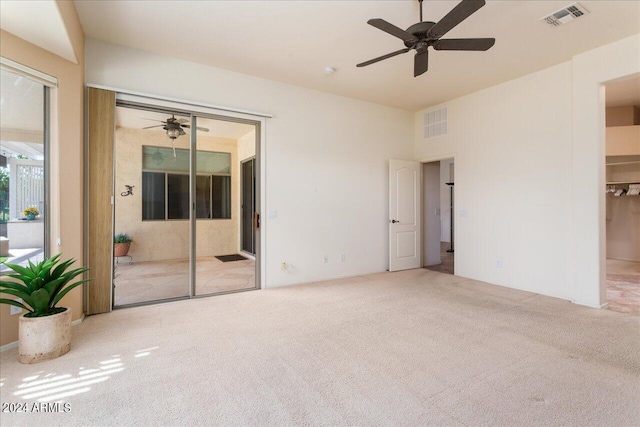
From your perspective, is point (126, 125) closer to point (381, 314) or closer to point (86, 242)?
point (86, 242)

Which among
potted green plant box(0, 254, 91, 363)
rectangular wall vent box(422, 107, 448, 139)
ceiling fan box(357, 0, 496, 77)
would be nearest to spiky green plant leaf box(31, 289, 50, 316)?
potted green plant box(0, 254, 91, 363)

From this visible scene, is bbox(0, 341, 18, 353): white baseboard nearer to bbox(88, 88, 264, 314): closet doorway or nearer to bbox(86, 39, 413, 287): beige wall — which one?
bbox(88, 88, 264, 314): closet doorway

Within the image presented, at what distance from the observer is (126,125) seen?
16.0 ft

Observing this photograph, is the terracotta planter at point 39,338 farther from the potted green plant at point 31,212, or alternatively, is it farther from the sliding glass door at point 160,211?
the sliding glass door at point 160,211

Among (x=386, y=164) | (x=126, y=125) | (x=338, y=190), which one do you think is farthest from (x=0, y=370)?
(x=386, y=164)

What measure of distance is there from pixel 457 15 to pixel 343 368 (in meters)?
2.76

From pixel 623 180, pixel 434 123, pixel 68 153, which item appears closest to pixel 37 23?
pixel 68 153

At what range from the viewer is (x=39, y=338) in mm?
2357

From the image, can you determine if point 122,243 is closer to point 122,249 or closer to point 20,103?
point 122,249

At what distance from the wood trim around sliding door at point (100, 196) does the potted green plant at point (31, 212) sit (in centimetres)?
48

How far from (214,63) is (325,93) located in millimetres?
1820

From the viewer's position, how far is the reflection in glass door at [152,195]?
14.8 ft

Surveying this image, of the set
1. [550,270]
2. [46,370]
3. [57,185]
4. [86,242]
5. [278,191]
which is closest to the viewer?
[46,370]

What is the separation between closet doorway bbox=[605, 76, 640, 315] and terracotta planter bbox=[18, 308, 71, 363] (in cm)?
770
